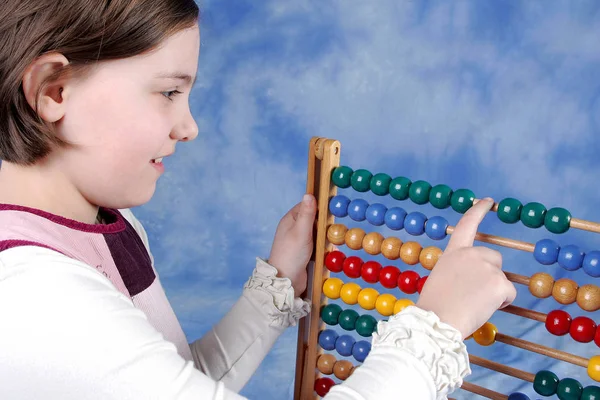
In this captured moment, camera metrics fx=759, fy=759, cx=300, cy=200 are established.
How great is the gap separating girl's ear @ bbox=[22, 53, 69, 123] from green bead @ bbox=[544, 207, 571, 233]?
0.65m

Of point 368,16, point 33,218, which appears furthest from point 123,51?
point 368,16

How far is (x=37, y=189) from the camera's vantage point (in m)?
0.91

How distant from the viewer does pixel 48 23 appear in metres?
0.83

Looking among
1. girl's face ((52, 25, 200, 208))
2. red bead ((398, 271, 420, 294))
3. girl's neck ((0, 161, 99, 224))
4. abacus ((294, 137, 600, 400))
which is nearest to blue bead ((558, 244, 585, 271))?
abacus ((294, 137, 600, 400))

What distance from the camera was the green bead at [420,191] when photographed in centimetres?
116

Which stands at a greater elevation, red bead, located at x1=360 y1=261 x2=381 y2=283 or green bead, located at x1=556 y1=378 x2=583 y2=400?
red bead, located at x1=360 y1=261 x2=381 y2=283

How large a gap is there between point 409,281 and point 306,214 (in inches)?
7.8

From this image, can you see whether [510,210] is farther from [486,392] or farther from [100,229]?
[100,229]

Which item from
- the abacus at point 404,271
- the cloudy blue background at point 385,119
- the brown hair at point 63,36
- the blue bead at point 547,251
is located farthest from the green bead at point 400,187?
the cloudy blue background at point 385,119

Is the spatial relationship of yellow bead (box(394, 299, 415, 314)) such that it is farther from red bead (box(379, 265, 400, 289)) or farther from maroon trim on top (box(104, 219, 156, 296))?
maroon trim on top (box(104, 219, 156, 296))

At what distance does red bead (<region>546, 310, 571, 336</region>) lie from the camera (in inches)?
42.9

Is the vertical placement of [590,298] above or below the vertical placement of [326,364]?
above

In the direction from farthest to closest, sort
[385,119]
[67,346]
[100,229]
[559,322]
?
[385,119]
[559,322]
[100,229]
[67,346]

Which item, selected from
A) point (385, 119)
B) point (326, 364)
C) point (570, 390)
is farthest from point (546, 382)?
point (385, 119)
